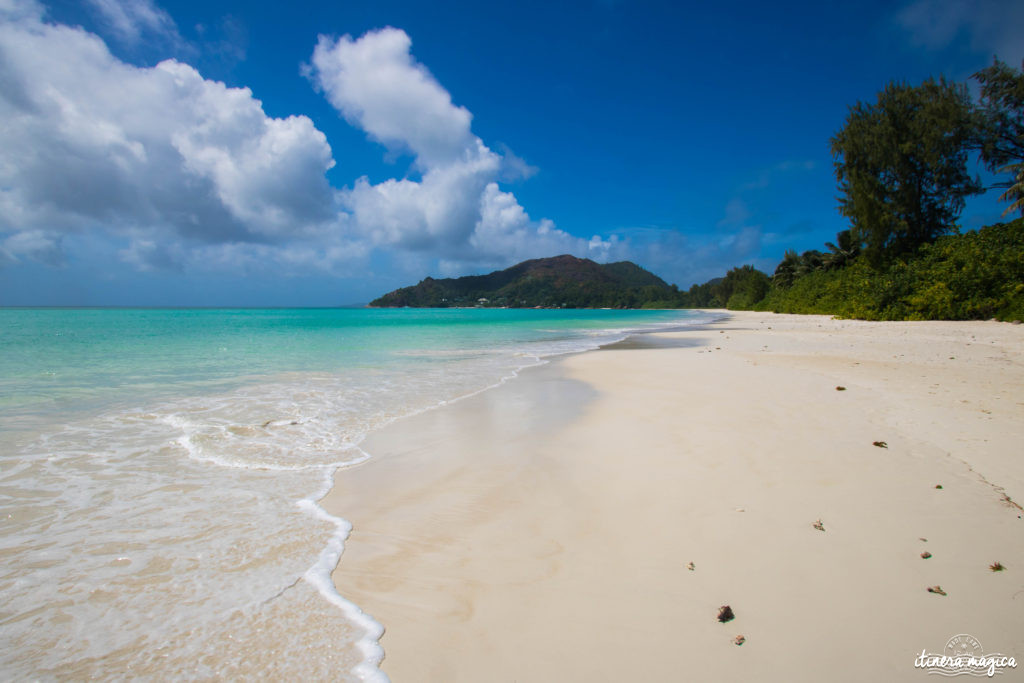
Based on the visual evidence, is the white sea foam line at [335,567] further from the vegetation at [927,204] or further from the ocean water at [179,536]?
the vegetation at [927,204]

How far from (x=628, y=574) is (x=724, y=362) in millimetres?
11543

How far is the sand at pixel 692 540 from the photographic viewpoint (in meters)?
2.17

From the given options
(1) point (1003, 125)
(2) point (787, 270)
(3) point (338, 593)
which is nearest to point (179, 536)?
(3) point (338, 593)

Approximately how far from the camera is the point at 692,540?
10.5 feet

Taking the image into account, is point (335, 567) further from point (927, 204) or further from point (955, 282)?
point (927, 204)

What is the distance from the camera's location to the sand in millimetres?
2174

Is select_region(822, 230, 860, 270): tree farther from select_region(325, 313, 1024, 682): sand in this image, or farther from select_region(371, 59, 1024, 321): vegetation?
select_region(325, 313, 1024, 682): sand

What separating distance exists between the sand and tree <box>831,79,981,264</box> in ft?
101

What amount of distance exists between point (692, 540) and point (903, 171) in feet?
130

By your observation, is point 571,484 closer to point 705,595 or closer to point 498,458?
point 498,458

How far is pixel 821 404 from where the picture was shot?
7.17m

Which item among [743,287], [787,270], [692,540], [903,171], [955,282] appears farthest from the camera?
[743,287]

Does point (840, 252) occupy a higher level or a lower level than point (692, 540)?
higher

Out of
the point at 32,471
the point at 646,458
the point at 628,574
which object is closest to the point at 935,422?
the point at 646,458
